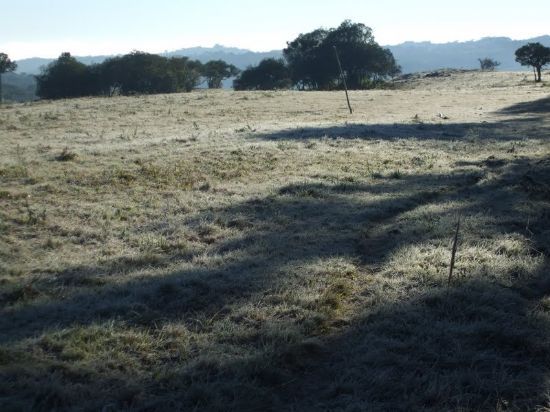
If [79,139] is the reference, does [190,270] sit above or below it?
below

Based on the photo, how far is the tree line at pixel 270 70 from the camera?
70375 millimetres

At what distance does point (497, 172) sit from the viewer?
48.6 ft

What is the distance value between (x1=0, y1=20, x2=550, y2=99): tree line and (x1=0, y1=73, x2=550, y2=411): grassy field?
57.2 m

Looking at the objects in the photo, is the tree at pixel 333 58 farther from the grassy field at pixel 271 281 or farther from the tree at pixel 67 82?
the grassy field at pixel 271 281

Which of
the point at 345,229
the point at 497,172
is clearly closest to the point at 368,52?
the point at 497,172

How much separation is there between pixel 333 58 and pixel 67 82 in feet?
123

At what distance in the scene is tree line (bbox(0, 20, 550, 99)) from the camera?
2771 inches

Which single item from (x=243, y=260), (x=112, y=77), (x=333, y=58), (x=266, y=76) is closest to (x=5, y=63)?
(x=112, y=77)

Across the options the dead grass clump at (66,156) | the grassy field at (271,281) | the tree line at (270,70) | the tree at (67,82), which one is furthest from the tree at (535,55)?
the dead grass clump at (66,156)

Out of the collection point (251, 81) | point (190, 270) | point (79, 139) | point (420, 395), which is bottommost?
point (420, 395)

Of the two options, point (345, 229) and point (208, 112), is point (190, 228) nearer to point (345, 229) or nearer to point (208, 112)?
point (345, 229)

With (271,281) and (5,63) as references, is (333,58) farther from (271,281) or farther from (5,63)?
(271,281)

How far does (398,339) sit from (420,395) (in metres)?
1.04

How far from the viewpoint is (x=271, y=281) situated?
7570 mm
